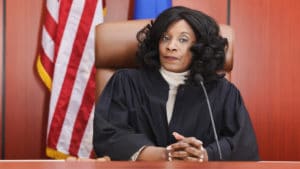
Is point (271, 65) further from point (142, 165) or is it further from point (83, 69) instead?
point (142, 165)

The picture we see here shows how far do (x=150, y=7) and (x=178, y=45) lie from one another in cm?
84

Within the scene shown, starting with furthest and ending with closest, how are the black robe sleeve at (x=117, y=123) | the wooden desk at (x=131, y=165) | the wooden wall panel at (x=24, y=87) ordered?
the wooden wall panel at (x=24, y=87), the black robe sleeve at (x=117, y=123), the wooden desk at (x=131, y=165)

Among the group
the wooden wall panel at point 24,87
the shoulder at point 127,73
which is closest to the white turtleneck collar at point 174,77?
the shoulder at point 127,73

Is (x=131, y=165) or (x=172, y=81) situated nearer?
(x=131, y=165)

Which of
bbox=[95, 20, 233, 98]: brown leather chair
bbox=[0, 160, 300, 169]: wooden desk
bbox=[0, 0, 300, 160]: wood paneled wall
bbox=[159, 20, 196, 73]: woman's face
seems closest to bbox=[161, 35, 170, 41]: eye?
bbox=[159, 20, 196, 73]: woman's face

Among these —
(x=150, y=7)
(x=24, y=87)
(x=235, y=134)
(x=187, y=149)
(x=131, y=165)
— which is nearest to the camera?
(x=131, y=165)

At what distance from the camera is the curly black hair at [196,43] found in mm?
2070

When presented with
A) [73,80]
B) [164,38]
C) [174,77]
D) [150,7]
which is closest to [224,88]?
[174,77]

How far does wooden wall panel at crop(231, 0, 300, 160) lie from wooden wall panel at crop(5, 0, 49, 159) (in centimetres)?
118

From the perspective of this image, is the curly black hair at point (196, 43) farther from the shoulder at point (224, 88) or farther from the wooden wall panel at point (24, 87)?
the wooden wall panel at point (24, 87)

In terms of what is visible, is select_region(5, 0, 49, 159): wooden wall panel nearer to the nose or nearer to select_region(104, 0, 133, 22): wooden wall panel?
select_region(104, 0, 133, 22): wooden wall panel

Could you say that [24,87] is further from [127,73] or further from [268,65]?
[268,65]

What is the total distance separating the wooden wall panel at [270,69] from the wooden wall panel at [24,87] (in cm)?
118

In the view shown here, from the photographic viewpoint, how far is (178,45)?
6.73ft
